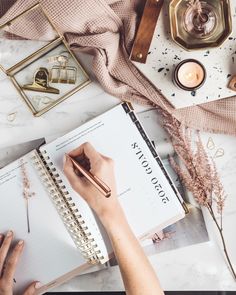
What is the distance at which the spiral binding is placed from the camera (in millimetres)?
1048

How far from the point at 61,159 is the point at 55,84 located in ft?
0.52

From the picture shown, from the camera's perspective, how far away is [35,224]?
1.07 meters

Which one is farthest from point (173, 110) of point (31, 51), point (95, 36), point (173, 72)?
point (31, 51)

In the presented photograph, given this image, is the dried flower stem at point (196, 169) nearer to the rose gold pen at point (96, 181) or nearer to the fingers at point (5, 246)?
the rose gold pen at point (96, 181)

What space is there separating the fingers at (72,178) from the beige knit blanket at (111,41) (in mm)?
178

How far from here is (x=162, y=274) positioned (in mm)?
1104

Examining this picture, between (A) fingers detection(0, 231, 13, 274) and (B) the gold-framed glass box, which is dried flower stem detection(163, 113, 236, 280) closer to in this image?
(B) the gold-framed glass box

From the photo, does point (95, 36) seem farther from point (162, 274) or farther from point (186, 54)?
point (162, 274)

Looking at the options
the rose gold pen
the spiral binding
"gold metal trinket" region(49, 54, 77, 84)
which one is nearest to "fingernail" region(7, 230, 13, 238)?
the spiral binding

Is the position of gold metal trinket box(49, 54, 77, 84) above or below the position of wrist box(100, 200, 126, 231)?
above

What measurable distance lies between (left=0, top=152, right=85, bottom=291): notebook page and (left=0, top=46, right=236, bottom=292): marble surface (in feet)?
0.19

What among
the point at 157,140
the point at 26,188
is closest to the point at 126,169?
the point at 157,140

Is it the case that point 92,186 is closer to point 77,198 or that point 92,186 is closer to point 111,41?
point 77,198

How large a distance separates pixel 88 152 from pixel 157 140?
0.16 m
